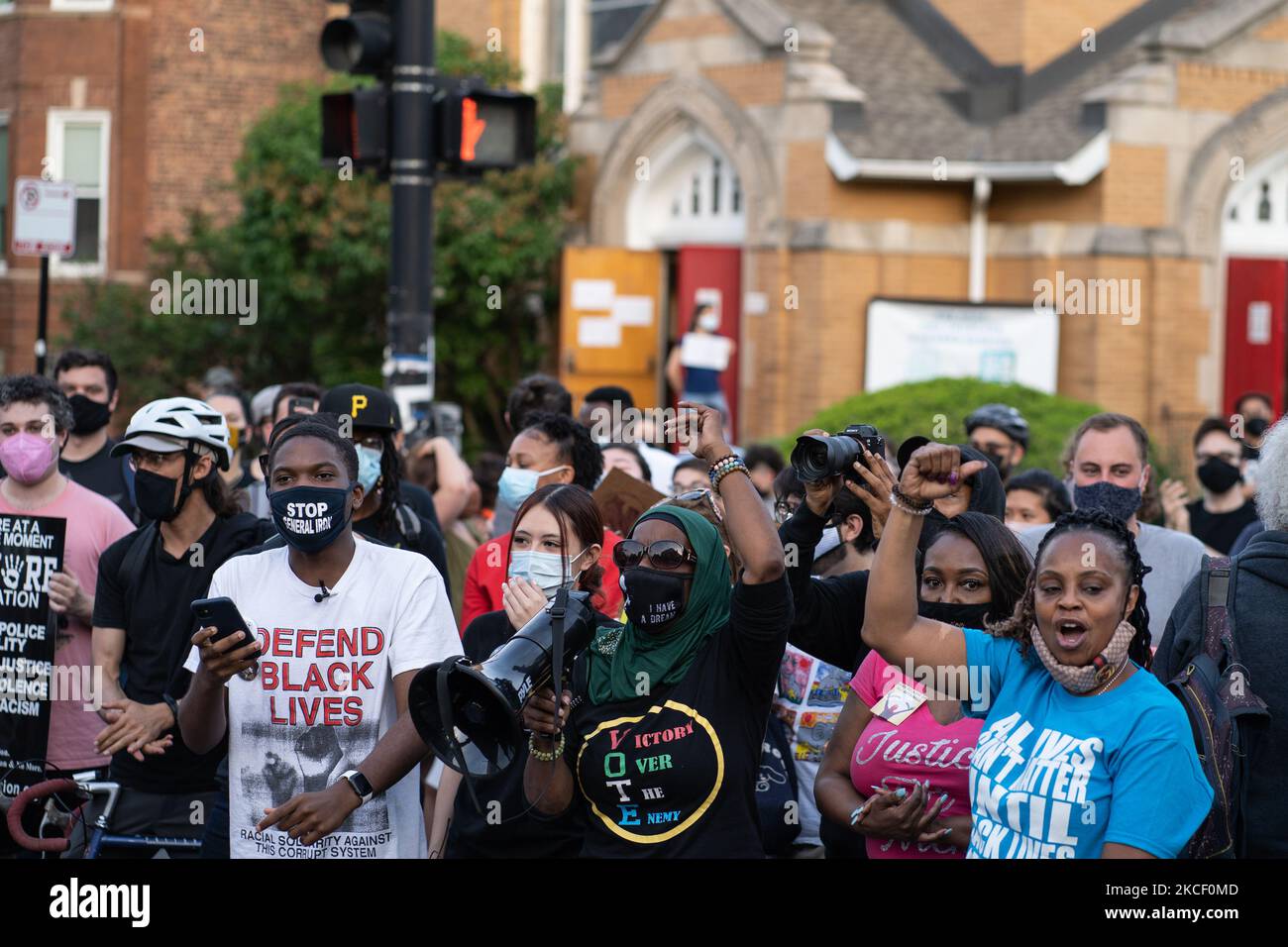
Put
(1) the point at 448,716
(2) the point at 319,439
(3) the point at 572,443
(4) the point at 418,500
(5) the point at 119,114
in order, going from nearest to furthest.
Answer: (1) the point at 448,716
(2) the point at 319,439
(3) the point at 572,443
(4) the point at 418,500
(5) the point at 119,114

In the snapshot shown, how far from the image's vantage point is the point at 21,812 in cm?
529

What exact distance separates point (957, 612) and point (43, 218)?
7802mm

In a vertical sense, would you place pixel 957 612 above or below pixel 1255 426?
below

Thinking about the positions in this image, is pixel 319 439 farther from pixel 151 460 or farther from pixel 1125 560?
pixel 1125 560

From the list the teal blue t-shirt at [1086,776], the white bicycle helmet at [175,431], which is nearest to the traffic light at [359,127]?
the white bicycle helmet at [175,431]

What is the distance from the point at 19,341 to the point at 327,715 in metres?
21.3

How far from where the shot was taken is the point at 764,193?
713 inches

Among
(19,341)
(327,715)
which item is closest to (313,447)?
(327,715)

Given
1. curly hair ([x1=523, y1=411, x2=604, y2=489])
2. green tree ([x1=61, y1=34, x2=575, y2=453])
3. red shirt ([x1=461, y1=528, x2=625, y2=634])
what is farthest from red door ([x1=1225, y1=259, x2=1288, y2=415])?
red shirt ([x1=461, y1=528, x2=625, y2=634])

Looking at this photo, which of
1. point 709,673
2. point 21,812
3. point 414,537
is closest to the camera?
point 709,673

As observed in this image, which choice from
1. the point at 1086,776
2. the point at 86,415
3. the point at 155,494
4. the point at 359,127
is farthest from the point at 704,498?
the point at 359,127

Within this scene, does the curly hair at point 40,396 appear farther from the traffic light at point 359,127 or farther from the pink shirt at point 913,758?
the pink shirt at point 913,758

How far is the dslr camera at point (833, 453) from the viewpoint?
14.0 ft
